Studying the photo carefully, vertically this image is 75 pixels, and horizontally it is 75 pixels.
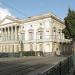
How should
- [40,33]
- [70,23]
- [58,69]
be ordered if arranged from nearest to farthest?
[58,69] < [70,23] < [40,33]

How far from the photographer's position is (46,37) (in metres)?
78.5

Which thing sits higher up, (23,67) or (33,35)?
(33,35)

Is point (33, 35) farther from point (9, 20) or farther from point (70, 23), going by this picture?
point (70, 23)

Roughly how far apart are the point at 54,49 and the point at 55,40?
3034 mm

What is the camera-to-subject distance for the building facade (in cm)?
7812

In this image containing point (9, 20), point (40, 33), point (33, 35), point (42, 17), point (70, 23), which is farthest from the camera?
point (9, 20)

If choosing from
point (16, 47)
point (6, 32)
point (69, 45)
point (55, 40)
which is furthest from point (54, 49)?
point (6, 32)

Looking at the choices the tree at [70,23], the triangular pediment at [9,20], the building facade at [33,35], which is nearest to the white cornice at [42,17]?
the building facade at [33,35]

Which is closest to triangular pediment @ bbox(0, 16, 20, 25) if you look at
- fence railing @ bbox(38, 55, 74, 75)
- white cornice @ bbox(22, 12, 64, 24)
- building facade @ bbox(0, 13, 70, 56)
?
building facade @ bbox(0, 13, 70, 56)

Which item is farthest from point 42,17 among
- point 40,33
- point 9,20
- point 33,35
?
point 9,20

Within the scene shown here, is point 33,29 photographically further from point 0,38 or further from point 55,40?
point 0,38

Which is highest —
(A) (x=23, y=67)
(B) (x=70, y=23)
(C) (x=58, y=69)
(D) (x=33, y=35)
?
(B) (x=70, y=23)

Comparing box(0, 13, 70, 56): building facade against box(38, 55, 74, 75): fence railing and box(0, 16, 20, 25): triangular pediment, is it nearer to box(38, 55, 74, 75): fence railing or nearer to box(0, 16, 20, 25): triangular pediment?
box(0, 16, 20, 25): triangular pediment

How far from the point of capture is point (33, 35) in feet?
273
